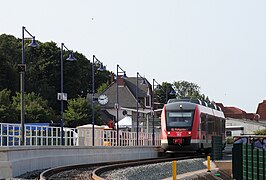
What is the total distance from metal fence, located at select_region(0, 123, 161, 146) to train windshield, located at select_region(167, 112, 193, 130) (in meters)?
5.36

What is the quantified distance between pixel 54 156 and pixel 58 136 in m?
6.25

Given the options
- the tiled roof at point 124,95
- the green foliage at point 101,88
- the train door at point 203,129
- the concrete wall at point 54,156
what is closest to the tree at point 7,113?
the concrete wall at point 54,156

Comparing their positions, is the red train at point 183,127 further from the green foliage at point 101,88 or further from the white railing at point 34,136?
the green foliage at point 101,88

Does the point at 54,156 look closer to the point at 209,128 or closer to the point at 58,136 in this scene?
the point at 58,136

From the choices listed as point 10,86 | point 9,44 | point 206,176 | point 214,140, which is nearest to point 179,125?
point 214,140

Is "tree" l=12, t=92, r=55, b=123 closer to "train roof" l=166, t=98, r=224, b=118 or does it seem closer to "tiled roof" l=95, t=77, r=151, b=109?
"train roof" l=166, t=98, r=224, b=118

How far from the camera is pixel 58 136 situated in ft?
125

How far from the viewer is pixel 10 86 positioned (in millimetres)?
93688

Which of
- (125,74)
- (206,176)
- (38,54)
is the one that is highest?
(38,54)

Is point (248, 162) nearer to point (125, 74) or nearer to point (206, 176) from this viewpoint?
point (206, 176)

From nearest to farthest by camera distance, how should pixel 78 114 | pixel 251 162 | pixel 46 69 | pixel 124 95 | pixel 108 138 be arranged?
pixel 251 162 < pixel 108 138 < pixel 78 114 < pixel 46 69 < pixel 124 95

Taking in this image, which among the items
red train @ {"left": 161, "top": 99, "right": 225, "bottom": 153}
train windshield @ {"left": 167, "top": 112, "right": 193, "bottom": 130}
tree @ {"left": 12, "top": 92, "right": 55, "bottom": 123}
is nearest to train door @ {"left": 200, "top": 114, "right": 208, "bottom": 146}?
red train @ {"left": 161, "top": 99, "right": 225, "bottom": 153}

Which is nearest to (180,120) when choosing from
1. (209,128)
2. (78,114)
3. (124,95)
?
(209,128)

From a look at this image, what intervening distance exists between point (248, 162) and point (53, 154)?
1183cm
